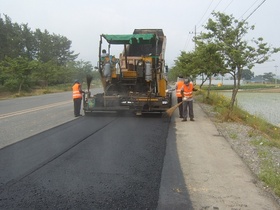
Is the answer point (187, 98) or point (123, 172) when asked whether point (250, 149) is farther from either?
point (187, 98)

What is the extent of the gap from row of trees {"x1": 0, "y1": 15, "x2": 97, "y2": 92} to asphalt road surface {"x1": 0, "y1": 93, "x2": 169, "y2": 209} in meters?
26.4

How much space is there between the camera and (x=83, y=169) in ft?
17.0

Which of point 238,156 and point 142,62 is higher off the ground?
point 142,62

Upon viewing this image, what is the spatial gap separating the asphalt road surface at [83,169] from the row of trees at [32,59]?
1039 inches

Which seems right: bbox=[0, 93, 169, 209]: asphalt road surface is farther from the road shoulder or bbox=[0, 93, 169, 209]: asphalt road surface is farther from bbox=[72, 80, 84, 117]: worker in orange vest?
bbox=[72, 80, 84, 117]: worker in orange vest

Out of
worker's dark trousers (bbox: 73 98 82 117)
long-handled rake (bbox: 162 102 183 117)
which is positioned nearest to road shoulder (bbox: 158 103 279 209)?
long-handled rake (bbox: 162 102 183 117)

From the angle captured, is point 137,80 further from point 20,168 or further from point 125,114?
point 20,168

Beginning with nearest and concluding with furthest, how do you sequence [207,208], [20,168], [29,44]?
[207,208] → [20,168] → [29,44]

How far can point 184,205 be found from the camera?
392cm

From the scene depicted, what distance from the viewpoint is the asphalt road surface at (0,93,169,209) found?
395 centimetres

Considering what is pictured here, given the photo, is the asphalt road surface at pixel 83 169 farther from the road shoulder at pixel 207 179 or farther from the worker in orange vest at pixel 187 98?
the worker in orange vest at pixel 187 98

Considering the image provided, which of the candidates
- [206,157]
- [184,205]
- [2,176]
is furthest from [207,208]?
[2,176]

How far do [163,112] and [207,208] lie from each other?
27.0ft

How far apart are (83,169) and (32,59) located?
176 ft
